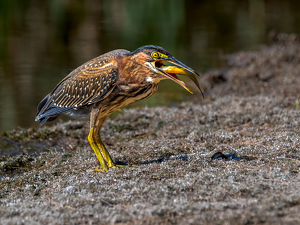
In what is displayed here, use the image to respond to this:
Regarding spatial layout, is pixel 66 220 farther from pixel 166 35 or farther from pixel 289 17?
pixel 289 17

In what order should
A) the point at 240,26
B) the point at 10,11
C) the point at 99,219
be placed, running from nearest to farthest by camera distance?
the point at 99,219
the point at 240,26
the point at 10,11

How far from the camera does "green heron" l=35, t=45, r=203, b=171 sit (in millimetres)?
4762

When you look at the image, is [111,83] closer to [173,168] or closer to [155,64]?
[155,64]

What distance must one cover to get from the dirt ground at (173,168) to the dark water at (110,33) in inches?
63.7

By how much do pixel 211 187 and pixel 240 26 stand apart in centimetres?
1505

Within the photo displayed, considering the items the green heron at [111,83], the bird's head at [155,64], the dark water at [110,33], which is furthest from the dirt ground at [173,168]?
the dark water at [110,33]

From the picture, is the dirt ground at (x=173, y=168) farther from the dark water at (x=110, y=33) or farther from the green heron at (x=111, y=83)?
the dark water at (x=110, y=33)

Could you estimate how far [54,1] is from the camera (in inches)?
901

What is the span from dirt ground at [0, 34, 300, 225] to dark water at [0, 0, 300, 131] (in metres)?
1.62

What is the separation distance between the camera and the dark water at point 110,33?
1009 cm

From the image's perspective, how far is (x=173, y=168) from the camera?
4.62 meters

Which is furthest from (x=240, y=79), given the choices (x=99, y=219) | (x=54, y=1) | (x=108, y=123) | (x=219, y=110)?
(x=54, y=1)

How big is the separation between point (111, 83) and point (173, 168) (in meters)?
1.08

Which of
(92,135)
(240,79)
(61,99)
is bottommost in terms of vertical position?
(240,79)
